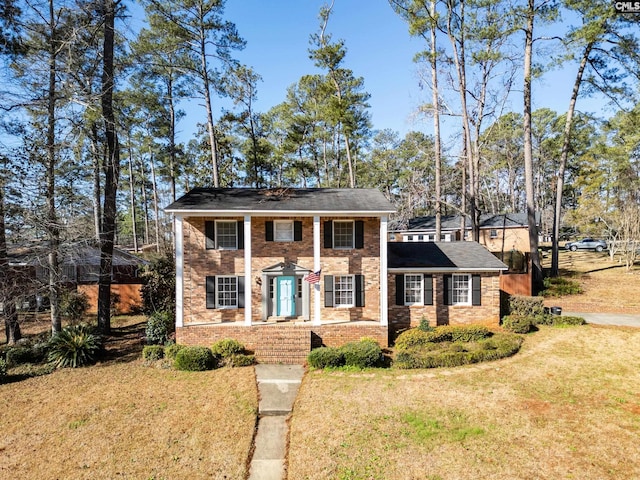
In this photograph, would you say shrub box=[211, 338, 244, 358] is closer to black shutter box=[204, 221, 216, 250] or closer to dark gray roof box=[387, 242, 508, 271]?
black shutter box=[204, 221, 216, 250]

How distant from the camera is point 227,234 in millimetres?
14719

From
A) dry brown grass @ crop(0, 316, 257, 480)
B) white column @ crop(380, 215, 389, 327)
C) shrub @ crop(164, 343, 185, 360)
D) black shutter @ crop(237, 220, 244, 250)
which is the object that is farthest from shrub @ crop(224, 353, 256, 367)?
white column @ crop(380, 215, 389, 327)

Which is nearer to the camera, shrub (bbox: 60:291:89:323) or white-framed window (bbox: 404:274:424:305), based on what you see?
shrub (bbox: 60:291:89:323)

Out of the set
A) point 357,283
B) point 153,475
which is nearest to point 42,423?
point 153,475

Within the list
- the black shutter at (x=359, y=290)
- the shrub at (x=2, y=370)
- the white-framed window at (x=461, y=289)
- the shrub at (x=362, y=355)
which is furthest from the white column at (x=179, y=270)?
the white-framed window at (x=461, y=289)

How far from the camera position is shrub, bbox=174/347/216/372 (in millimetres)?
11789

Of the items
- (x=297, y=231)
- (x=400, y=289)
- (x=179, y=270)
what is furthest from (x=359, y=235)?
(x=179, y=270)

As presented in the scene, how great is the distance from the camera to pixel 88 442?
759cm

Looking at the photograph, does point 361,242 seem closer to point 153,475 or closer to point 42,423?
point 153,475

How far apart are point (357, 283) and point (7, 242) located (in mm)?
14639

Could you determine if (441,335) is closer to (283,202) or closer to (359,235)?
(359,235)

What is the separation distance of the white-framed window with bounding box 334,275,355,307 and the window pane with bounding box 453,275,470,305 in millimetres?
5193

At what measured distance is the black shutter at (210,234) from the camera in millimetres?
14469

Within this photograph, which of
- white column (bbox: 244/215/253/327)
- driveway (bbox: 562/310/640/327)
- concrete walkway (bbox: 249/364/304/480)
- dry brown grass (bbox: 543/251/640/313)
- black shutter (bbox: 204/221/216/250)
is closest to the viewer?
concrete walkway (bbox: 249/364/304/480)
